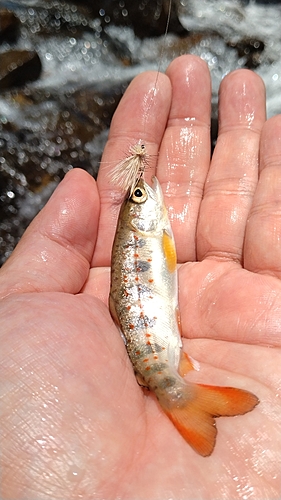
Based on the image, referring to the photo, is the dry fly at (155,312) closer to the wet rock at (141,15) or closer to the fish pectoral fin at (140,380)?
the fish pectoral fin at (140,380)

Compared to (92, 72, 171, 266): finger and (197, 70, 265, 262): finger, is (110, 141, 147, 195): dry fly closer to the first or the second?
(92, 72, 171, 266): finger

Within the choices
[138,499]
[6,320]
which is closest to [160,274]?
[6,320]

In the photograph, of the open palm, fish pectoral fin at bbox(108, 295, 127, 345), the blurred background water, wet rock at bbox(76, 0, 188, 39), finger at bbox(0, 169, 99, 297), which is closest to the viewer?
the open palm

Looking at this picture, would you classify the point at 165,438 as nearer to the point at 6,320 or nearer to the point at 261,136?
the point at 6,320

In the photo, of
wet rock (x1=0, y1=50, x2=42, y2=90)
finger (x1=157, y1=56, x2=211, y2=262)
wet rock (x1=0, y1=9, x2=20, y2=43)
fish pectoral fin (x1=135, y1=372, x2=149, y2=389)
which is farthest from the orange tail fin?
wet rock (x1=0, y1=9, x2=20, y2=43)

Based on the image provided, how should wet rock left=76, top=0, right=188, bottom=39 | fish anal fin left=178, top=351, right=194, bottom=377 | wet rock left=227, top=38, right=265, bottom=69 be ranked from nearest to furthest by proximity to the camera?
fish anal fin left=178, top=351, right=194, bottom=377 < wet rock left=227, top=38, right=265, bottom=69 < wet rock left=76, top=0, right=188, bottom=39

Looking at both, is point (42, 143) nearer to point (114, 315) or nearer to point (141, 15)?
point (141, 15)
